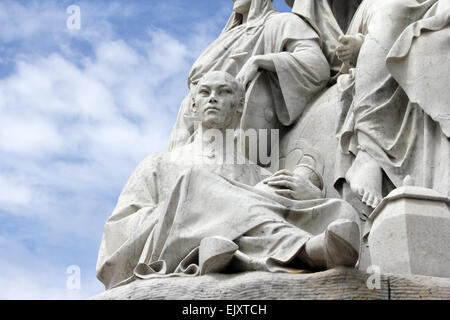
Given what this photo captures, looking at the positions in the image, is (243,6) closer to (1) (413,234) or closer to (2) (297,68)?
(2) (297,68)

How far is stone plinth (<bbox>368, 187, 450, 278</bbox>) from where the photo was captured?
7465mm

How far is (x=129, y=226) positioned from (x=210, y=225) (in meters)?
1.17

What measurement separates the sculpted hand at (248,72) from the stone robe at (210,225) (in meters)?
1.12

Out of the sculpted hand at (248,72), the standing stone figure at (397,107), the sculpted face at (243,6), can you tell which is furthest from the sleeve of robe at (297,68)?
the sculpted face at (243,6)

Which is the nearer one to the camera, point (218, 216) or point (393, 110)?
point (218, 216)

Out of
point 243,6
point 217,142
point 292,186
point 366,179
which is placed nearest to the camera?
point 292,186

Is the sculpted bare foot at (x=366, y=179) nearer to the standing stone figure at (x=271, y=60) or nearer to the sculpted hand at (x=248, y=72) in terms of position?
the standing stone figure at (x=271, y=60)

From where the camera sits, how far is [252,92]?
9773mm

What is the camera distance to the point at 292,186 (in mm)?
8430

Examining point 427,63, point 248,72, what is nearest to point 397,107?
point 427,63

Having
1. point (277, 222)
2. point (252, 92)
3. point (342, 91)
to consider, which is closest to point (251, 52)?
point (252, 92)

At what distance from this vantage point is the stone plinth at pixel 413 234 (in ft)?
24.5
